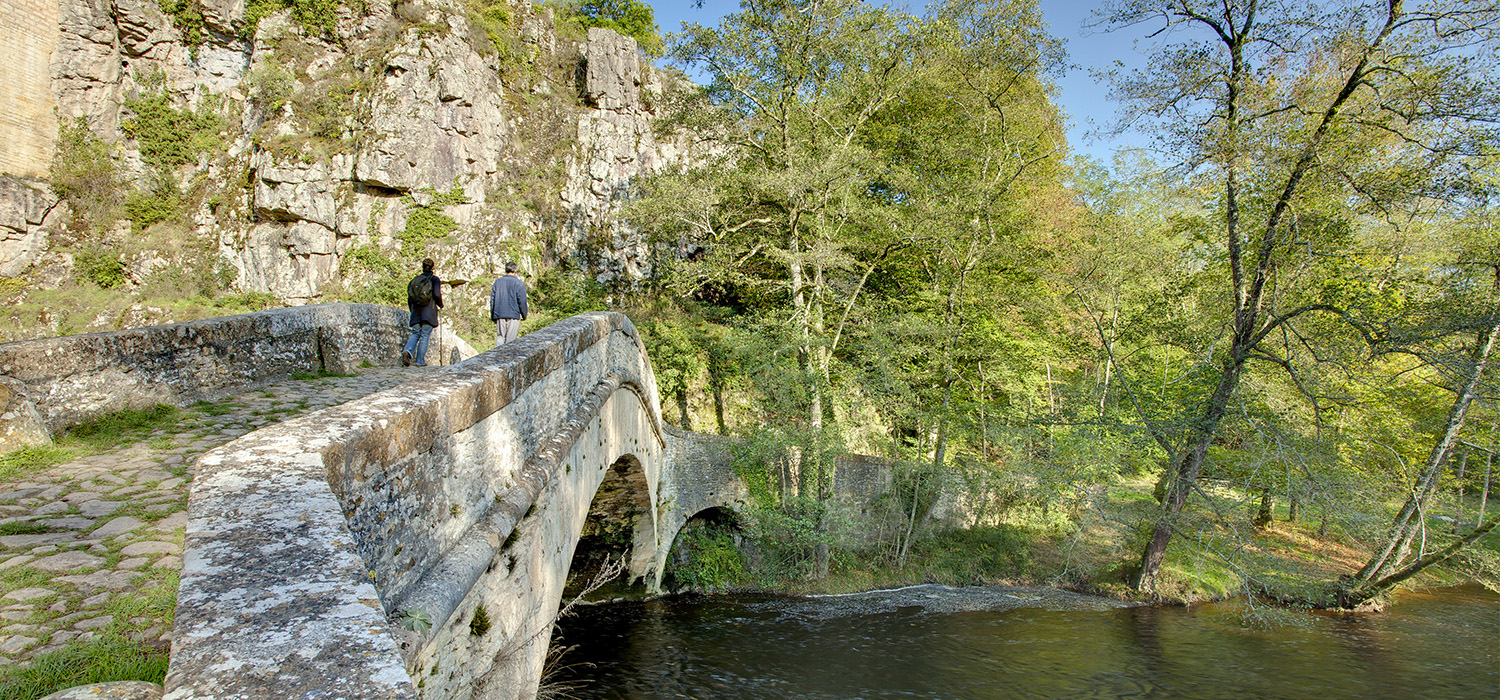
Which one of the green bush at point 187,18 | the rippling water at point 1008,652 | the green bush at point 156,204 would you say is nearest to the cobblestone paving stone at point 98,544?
the rippling water at point 1008,652

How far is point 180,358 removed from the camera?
18.2 feet

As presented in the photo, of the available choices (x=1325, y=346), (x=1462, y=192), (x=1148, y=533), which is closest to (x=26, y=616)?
(x=1325, y=346)

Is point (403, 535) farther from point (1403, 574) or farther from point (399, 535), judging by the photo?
point (1403, 574)

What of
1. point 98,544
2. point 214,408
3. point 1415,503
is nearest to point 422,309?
point 214,408

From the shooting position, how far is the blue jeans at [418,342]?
8.79m

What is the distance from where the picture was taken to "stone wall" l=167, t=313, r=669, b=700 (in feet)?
4.29

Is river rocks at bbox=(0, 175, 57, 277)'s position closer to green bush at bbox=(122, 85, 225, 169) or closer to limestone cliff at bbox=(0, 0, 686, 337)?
limestone cliff at bbox=(0, 0, 686, 337)

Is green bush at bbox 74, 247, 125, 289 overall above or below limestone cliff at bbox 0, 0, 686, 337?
below

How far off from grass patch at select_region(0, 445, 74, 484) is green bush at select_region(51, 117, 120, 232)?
18647 mm

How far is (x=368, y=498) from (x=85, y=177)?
22.8m

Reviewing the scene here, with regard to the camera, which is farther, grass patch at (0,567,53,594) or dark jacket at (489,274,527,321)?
dark jacket at (489,274,527,321)

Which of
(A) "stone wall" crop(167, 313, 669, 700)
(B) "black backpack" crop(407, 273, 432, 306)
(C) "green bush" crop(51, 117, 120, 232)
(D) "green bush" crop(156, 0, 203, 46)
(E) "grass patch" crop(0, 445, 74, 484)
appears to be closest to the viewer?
(A) "stone wall" crop(167, 313, 669, 700)

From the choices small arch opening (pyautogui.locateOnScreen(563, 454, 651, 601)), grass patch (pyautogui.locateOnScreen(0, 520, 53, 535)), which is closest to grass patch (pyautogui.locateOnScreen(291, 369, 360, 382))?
small arch opening (pyautogui.locateOnScreen(563, 454, 651, 601))

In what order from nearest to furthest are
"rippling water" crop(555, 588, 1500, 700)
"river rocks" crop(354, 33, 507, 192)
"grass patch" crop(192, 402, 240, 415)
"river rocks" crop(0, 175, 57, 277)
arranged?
"grass patch" crop(192, 402, 240, 415) < "rippling water" crop(555, 588, 1500, 700) < "river rocks" crop(0, 175, 57, 277) < "river rocks" crop(354, 33, 507, 192)
